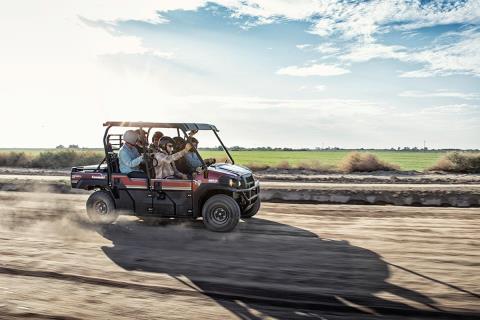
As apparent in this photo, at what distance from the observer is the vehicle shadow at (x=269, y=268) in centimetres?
482

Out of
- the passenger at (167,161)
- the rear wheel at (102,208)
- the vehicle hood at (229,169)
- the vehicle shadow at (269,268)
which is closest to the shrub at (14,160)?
the rear wheel at (102,208)

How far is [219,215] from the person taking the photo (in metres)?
8.93

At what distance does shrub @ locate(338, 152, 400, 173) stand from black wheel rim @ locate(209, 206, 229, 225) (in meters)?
25.3

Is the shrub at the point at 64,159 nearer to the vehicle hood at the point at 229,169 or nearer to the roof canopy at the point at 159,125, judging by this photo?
the roof canopy at the point at 159,125

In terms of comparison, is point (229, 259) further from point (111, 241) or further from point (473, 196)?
point (473, 196)

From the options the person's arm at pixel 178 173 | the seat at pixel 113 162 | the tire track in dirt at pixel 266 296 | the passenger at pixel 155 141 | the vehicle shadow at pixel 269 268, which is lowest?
the tire track in dirt at pixel 266 296

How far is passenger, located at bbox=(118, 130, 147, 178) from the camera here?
9.51m

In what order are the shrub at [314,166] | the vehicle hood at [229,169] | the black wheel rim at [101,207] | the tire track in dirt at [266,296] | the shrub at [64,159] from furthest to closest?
the shrub at [64,159]
the shrub at [314,166]
the black wheel rim at [101,207]
the vehicle hood at [229,169]
the tire track in dirt at [266,296]

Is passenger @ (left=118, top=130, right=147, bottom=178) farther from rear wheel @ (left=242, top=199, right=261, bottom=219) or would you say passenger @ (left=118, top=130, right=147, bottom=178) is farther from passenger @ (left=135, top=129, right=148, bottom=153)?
rear wheel @ (left=242, top=199, right=261, bottom=219)

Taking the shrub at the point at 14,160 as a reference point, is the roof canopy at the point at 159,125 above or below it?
above

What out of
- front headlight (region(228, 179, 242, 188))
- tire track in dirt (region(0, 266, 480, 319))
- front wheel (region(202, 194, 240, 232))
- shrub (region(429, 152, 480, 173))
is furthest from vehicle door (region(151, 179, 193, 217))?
shrub (region(429, 152, 480, 173))

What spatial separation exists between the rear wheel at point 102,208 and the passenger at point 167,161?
4.42 feet

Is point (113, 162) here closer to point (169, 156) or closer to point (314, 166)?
point (169, 156)

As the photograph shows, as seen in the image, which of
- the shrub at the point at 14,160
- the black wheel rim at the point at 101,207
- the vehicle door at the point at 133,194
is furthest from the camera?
the shrub at the point at 14,160
